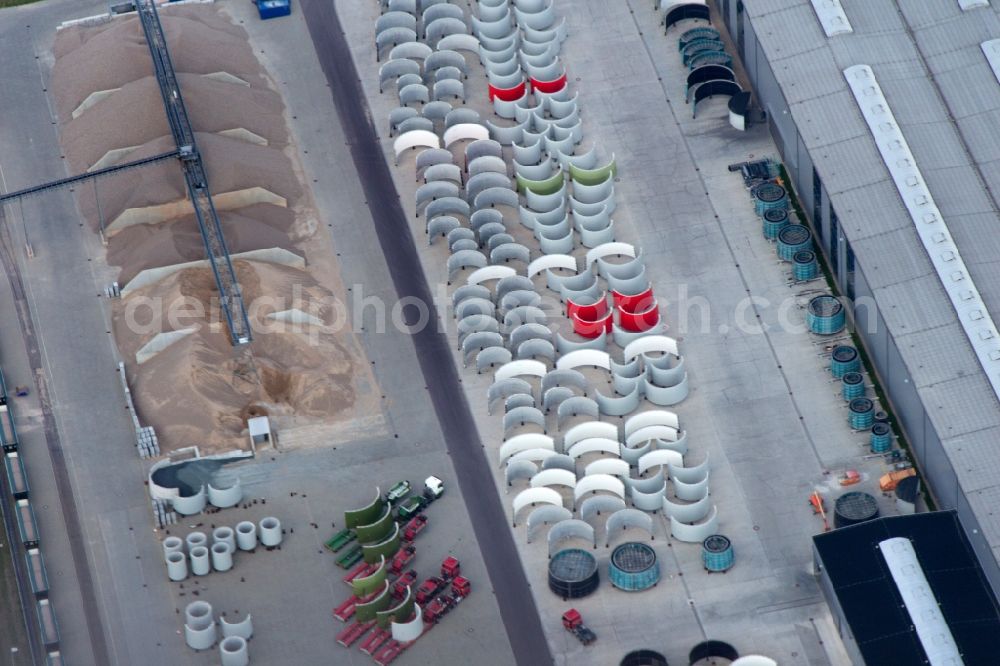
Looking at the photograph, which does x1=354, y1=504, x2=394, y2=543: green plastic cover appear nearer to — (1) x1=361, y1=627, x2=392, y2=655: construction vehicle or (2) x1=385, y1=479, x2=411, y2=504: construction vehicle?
(2) x1=385, y1=479, x2=411, y2=504: construction vehicle

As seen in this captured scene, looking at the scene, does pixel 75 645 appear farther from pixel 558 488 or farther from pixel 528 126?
pixel 528 126

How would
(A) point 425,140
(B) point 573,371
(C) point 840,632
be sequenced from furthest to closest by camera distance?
(A) point 425,140 < (B) point 573,371 < (C) point 840,632

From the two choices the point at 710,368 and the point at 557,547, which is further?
the point at 710,368

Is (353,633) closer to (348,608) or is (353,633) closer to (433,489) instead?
(348,608)

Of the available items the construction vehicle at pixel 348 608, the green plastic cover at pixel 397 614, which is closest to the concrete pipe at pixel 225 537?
the construction vehicle at pixel 348 608

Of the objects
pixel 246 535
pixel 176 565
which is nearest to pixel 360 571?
pixel 246 535

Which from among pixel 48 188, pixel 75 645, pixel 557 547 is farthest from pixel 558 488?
pixel 48 188

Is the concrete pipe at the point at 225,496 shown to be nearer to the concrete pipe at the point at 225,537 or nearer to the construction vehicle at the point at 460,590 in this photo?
the concrete pipe at the point at 225,537
